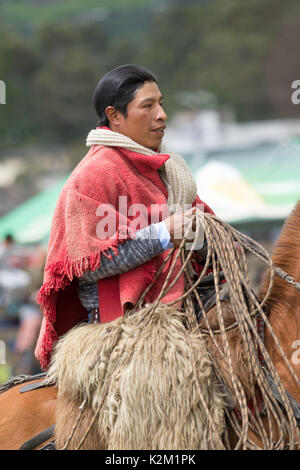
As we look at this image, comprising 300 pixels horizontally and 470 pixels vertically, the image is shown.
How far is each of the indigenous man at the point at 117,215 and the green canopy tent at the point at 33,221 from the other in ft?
32.9

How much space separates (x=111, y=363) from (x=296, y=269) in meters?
0.80

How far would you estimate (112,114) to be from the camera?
3023 mm

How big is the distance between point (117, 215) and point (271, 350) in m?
0.79

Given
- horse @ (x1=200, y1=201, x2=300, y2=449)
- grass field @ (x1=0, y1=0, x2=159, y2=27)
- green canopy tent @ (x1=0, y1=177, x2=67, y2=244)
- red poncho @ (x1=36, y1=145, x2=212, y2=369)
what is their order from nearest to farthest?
horse @ (x1=200, y1=201, x2=300, y2=449) → red poncho @ (x1=36, y1=145, x2=212, y2=369) → green canopy tent @ (x1=0, y1=177, x2=67, y2=244) → grass field @ (x1=0, y1=0, x2=159, y2=27)

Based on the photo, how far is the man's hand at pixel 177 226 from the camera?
273 cm

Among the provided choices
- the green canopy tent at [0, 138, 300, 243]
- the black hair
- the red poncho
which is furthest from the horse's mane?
the green canopy tent at [0, 138, 300, 243]

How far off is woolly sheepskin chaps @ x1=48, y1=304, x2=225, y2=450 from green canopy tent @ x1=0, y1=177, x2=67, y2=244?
10313mm

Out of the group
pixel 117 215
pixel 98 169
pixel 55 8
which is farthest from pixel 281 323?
pixel 55 8

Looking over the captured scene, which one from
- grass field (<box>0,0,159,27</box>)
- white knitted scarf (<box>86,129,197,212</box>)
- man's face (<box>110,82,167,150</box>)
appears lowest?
white knitted scarf (<box>86,129,197,212</box>)

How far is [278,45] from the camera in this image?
5738 centimetres

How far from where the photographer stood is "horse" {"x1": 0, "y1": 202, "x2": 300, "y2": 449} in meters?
2.67

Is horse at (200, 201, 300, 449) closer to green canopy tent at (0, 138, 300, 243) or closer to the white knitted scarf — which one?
the white knitted scarf
